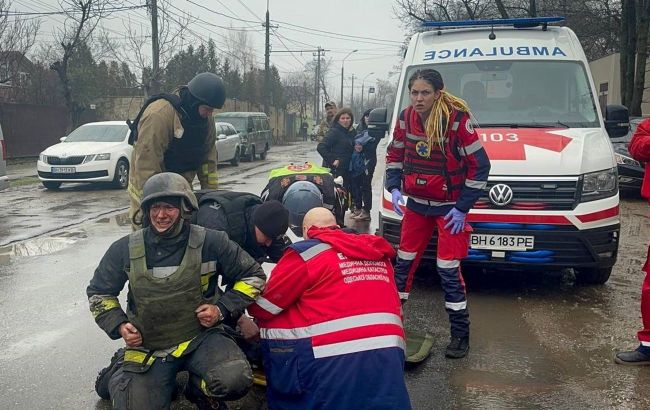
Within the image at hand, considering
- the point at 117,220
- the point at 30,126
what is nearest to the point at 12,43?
the point at 30,126

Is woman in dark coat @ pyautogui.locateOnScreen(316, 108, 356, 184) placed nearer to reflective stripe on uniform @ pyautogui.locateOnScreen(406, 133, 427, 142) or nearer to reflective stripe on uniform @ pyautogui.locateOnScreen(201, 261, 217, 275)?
reflective stripe on uniform @ pyautogui.locateOnScreen(406, 133, 427, 142)

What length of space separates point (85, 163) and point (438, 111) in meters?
11.5

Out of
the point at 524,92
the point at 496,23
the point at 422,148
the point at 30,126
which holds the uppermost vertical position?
the point at 496,23

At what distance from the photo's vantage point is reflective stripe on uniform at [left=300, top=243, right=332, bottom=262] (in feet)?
9.12

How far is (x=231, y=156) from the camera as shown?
71.0 feet

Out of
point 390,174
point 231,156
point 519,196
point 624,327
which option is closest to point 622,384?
point 624,327

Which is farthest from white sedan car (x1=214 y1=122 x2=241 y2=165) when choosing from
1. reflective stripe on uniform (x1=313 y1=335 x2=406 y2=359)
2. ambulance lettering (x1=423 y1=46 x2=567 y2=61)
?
reflective stripe on uniform (x1=313 y1=335 x2=406 y2=359)

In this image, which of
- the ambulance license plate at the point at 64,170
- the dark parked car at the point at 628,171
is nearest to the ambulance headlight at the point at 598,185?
the dark parked car at the point at 628,171

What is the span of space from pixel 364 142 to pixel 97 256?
402cm

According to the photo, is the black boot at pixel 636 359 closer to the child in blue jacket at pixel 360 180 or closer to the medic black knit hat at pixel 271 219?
the medic black knit hat at pixel 271 219

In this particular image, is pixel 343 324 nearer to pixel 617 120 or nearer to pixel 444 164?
pixel 444 164

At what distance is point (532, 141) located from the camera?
5.38m

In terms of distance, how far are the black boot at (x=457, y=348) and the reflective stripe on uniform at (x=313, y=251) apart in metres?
1.83

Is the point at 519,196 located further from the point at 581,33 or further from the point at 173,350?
the point at 581,33
